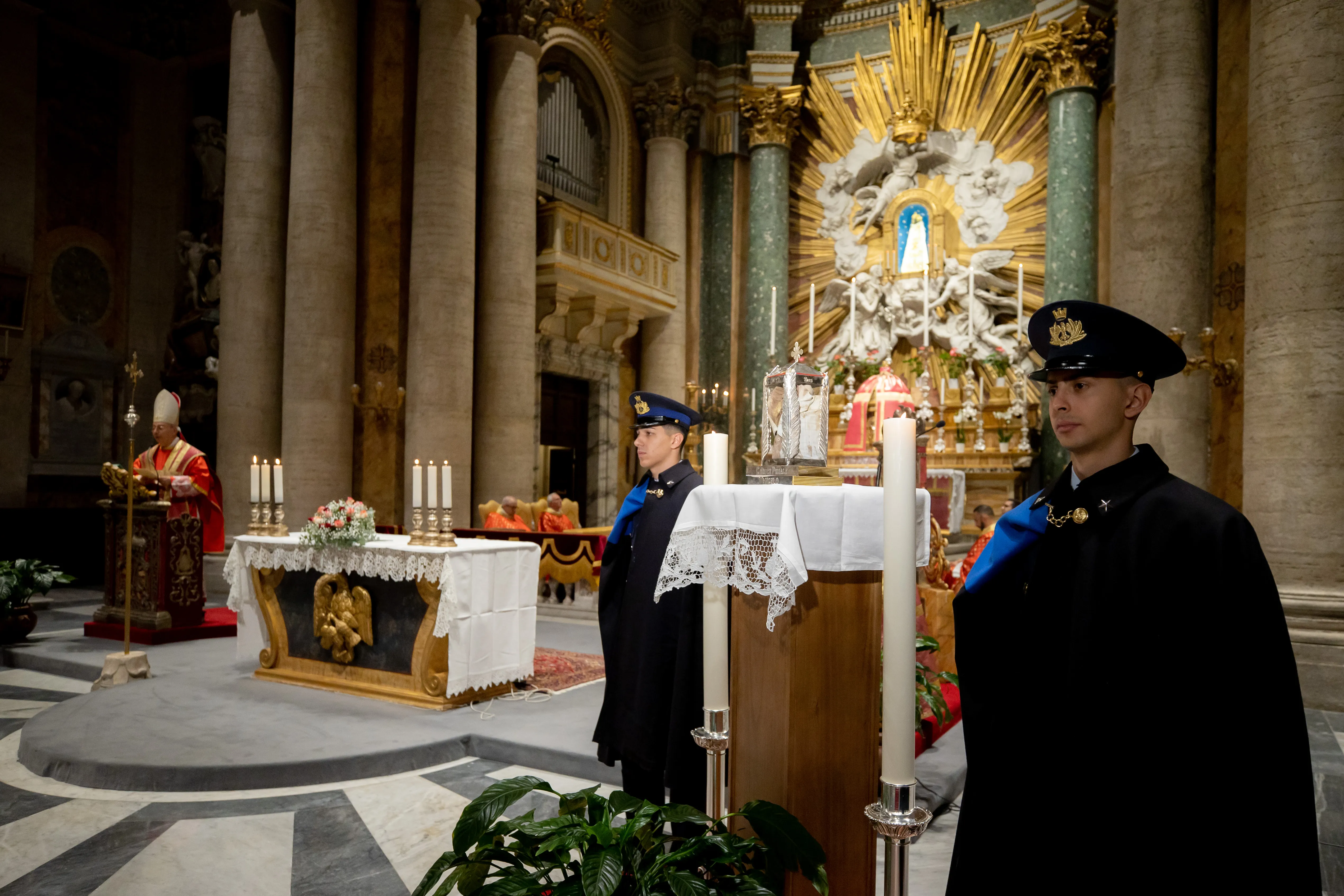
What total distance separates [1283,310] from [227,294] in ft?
35.7

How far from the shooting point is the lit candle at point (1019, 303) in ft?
42.6

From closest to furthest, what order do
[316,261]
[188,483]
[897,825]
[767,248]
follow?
[897,825]
[188,483]
[316,261]
[767,248]

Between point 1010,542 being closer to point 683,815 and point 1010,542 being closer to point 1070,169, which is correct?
point 683,815

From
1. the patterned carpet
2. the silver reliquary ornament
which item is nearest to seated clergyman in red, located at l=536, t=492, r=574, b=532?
the patterned carpet

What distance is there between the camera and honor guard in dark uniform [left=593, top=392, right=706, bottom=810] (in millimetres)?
3119

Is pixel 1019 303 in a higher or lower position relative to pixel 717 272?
lower

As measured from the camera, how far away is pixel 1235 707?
61.7 inches

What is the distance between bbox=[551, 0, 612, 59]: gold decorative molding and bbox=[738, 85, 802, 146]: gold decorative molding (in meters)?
Result: 2.64

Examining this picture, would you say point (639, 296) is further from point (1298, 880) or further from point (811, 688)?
point (1298, 880)

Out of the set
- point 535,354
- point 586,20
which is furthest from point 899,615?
point 586,20

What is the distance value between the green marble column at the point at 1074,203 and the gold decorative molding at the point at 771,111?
457 centimetres

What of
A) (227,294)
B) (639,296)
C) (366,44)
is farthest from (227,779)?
(639,296)

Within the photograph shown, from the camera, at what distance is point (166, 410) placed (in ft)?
26.3

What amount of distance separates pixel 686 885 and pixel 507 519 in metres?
8.39
